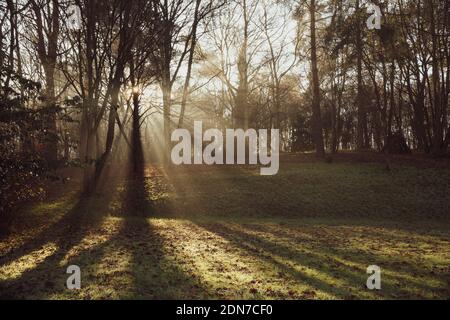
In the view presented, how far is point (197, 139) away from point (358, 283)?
2651 centimetres

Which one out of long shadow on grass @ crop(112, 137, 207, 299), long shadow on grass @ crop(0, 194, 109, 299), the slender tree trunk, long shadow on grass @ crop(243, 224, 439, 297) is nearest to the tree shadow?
long shadow on grass @ crop(243, 224, 439, 297)

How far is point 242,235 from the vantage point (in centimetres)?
1204

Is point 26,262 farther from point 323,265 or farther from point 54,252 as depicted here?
point 323,265

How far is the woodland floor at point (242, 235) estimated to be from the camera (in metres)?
7.20

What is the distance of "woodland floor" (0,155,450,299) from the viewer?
7.20 m

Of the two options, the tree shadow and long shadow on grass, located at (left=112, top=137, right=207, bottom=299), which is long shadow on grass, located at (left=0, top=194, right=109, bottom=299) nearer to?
long shadow on grass, located at (left=112, top=137, right=207, bottom=299)

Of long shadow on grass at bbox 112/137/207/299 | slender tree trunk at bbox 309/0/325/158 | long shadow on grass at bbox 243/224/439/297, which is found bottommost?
long shadow on grass at bbox 243/224/439/297

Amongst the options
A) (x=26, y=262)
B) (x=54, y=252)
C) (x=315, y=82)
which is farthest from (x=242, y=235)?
(x=315, y=82)

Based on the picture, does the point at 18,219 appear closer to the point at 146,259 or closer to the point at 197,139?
the point at 146,259

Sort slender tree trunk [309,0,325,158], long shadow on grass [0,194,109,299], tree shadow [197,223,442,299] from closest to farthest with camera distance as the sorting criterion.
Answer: tree shadow [197,223,442,299], long shadow on grass [0,194,109,299], slender tree trunk [309,0,325,158]

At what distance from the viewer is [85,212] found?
15.3m

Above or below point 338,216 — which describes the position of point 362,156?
above

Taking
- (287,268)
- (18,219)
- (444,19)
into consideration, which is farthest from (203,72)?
(287,268)

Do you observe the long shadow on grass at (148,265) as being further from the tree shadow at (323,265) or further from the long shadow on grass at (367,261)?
the long shadow on grass at (367,261)
